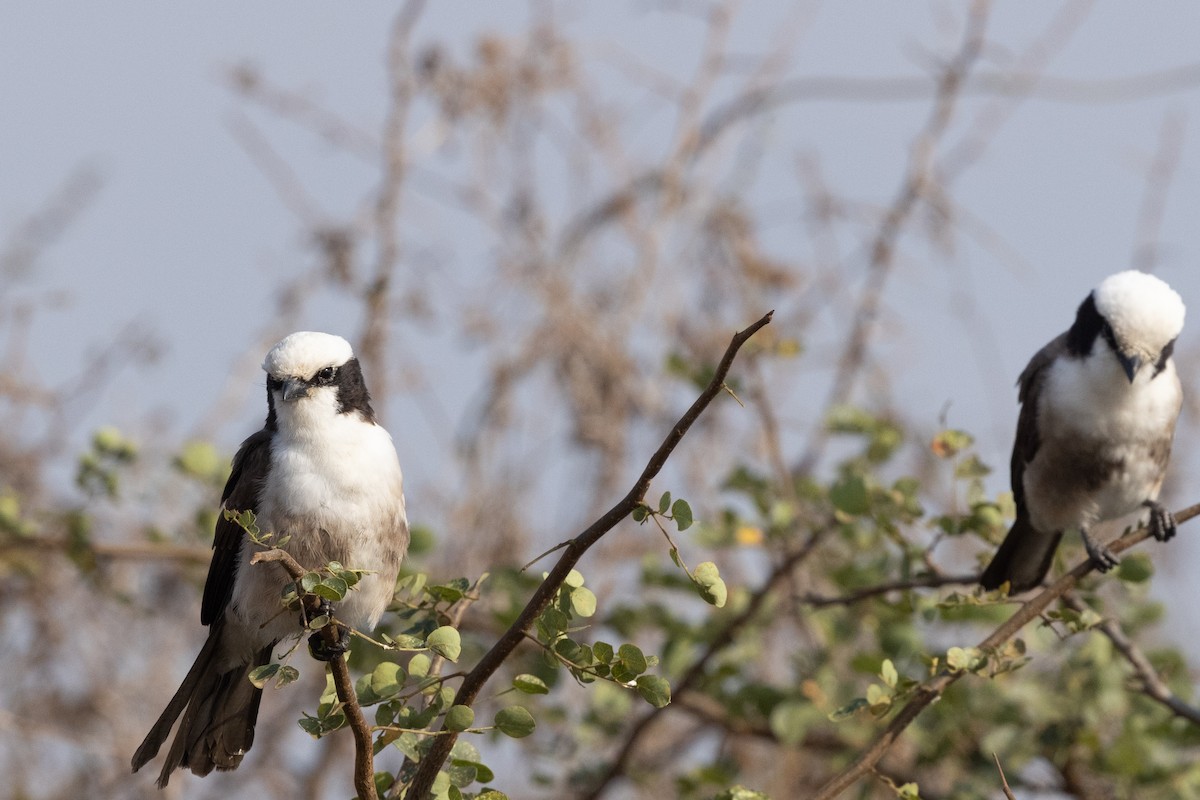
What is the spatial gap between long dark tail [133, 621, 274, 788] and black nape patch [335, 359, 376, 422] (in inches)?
26.3

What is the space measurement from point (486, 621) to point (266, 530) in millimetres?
1532

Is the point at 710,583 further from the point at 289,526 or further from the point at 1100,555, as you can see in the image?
the point at 1100,555

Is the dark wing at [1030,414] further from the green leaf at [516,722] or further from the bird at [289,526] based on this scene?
the green leaf at [516,722]

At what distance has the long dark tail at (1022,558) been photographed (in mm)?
4484

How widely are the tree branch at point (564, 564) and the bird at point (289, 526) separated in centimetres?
103

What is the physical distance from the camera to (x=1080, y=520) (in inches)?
186

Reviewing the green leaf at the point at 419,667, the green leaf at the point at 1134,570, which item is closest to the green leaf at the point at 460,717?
the green leaf at the point at 419,667

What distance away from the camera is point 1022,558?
461 cm

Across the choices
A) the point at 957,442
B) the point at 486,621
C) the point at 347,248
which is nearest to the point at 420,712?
the point at 957,442

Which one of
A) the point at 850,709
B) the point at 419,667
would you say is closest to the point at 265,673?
the point at 419,667

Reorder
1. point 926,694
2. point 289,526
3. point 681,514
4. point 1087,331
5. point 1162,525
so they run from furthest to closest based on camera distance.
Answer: point 1087,331 < point 1162,525 < point 289,526 < point 926,694 < point 681,514

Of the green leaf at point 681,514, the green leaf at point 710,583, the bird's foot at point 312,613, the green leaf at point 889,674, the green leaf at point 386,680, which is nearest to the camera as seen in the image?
the green leaf at point 681,514

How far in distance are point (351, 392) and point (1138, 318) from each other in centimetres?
230

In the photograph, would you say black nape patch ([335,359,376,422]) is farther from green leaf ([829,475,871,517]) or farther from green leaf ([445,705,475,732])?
green leaf ([445,705,475,732])
